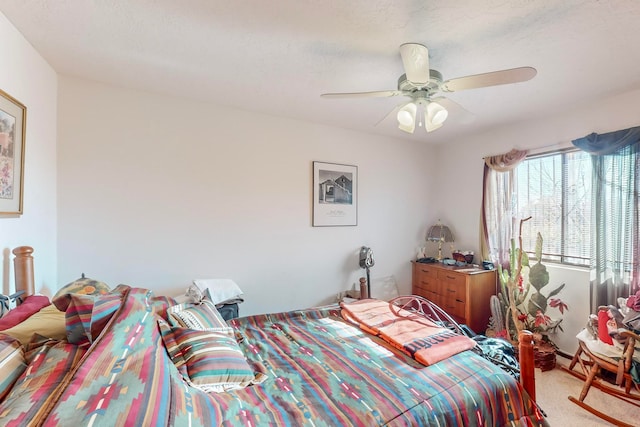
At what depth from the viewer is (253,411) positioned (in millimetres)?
1109

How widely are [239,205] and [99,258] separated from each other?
122cm

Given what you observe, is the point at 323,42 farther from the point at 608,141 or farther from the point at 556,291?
the point at 556,291

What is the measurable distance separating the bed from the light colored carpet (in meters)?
1.03

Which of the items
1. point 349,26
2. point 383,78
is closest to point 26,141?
point 349,26

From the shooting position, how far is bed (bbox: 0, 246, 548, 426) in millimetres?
788

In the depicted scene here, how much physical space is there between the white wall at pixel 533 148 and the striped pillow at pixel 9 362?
3948mm

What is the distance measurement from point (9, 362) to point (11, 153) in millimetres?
1310

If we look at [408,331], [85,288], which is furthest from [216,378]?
[408,331]

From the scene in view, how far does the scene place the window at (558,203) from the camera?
2752 millimetres

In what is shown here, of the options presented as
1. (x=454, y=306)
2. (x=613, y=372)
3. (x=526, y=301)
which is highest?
(x=526, y=301)

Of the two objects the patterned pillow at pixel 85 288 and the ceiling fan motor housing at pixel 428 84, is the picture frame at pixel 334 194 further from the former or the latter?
the patterned pillow at pixel 85 288

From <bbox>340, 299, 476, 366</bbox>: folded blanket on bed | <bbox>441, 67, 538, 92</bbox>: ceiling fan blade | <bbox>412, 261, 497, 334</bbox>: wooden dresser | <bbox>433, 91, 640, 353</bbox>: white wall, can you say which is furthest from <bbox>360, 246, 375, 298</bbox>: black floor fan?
<bbox>441, 67, 538, 92</bbox>: ceiling fan blade

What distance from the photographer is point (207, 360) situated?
4.30 ft

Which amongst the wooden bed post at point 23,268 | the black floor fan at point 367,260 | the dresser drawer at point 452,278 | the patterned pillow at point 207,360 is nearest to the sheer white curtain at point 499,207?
the dresser drawer at point 452,278
